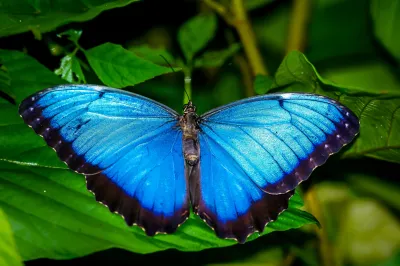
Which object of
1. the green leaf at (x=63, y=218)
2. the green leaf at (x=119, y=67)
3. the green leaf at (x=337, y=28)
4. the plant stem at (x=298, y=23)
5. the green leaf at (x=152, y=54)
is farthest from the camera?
the green leaf at (x=337, y=28)

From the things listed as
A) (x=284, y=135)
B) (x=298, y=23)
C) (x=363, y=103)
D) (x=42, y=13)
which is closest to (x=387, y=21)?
(x=298, y=23)

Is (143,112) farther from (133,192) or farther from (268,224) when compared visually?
(268,224)

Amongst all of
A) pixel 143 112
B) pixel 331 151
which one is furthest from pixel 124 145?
pixel 331 151

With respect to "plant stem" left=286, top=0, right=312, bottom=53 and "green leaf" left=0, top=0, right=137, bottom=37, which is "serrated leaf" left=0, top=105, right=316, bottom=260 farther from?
"plant stem" left=286, top=0, right=312, bottom=53

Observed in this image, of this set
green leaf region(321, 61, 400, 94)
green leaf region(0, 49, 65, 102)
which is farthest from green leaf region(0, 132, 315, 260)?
green leaf region(321, 61, 400, 94)

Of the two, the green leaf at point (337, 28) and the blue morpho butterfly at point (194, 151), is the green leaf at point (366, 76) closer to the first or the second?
the green leaf at point (337, 28)

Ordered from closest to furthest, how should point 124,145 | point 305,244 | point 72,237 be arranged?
point 72,237 → point 124,145 → point 305,244

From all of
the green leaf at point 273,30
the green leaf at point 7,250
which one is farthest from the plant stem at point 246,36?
the green leaf at point 7,250
